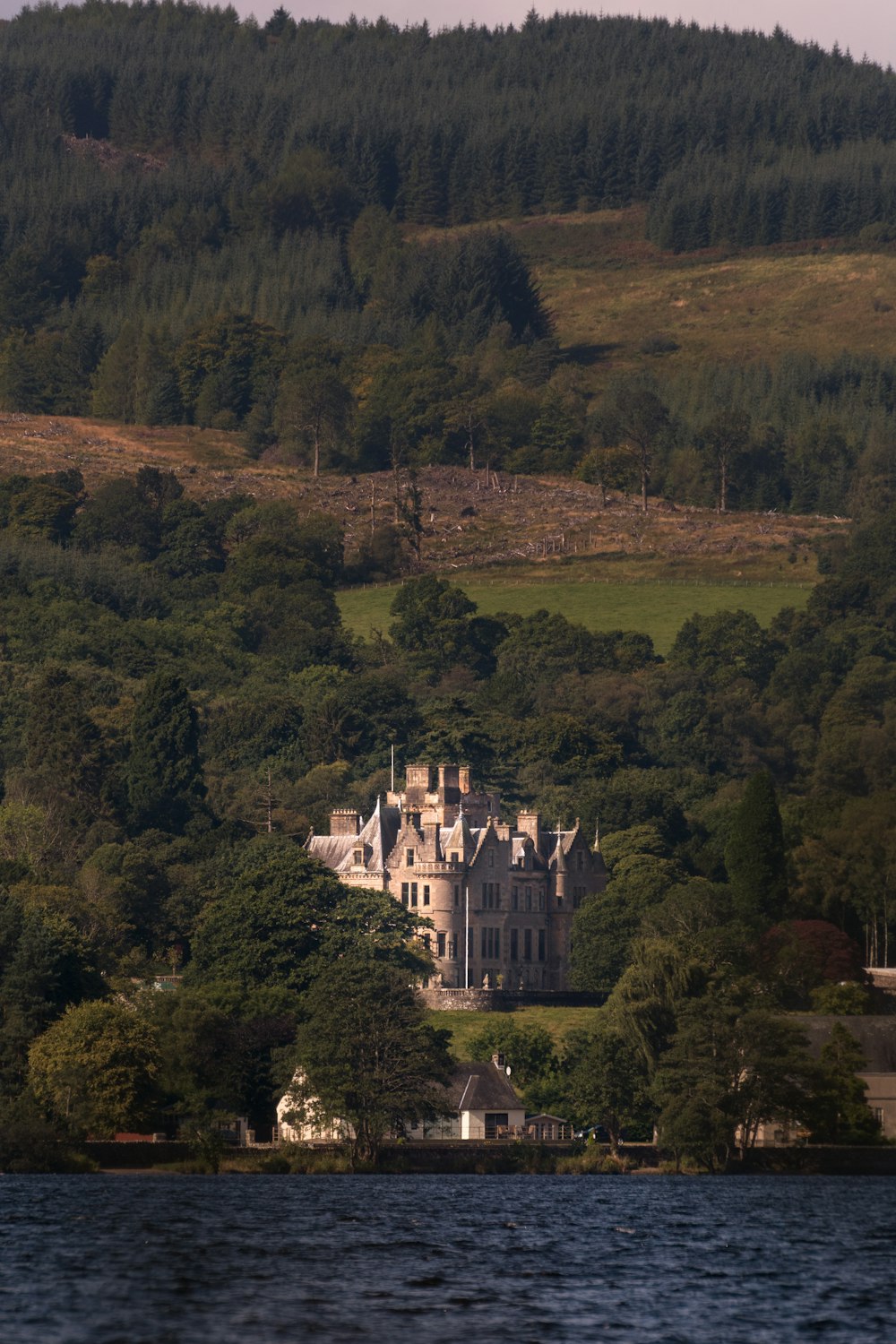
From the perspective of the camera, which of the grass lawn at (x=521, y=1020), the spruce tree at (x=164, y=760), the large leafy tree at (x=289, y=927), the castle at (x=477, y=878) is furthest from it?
the spruce tree at (x=164, y=760)

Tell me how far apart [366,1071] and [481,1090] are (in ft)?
39.7

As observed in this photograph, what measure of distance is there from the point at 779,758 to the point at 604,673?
54.4ft

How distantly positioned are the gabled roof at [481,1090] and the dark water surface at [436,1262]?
52.7 feet

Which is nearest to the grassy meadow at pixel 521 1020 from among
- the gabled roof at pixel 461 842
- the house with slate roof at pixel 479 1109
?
the gabled roof at pixel 461 842

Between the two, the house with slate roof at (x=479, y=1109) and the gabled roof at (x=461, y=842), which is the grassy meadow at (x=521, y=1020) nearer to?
the gabled roof at (x=461, y=842)

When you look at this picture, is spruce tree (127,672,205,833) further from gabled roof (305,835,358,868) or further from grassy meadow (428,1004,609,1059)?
grassy meadow (428,1004,609,1059)

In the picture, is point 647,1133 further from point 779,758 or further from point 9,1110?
point 779,758

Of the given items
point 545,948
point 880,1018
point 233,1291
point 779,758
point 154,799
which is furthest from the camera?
point 779,758

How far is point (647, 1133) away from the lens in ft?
348

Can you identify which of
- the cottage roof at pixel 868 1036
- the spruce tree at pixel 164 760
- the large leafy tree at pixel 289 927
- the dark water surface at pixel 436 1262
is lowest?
the dark water surface at pixel 436 1262

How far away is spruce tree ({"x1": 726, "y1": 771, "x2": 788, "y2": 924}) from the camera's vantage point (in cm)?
13762

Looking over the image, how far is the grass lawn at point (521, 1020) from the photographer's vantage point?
412 ft

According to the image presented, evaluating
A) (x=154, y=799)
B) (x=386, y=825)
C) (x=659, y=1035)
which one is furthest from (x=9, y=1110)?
(x=154, y=799)

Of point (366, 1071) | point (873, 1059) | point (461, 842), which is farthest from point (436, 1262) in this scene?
point (461, 842)
